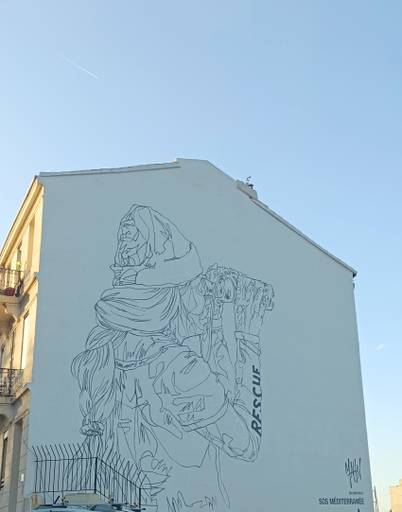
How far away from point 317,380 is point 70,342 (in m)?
9.01

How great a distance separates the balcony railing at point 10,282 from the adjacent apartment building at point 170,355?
0.22 ft

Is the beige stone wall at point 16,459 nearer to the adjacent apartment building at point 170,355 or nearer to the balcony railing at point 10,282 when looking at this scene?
the adjacent apartment building at point 170,355

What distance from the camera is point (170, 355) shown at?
21.8m

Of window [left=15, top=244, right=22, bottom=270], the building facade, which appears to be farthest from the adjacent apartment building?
the building facade

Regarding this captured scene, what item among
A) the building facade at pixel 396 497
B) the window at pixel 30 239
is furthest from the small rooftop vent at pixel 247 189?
the building facade at pixel 396 497

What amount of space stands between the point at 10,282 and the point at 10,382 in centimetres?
334

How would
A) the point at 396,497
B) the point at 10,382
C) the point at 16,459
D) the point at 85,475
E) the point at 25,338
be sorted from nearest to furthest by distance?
the point at 85,475
the point at 16,459
the point at 10,382
the point at 25,338
the point at 396,497

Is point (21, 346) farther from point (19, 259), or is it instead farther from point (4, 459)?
point (19, 259)

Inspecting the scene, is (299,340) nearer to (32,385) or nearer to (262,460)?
(262,460)

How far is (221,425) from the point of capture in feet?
71.6

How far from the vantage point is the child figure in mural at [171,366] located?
20.2 meters

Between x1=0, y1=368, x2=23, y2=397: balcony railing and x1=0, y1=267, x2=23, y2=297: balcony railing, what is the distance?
2351 mm

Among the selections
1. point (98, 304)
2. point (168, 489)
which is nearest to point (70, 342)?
point (98, 304)

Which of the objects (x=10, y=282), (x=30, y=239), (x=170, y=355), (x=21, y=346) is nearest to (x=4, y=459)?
(x=21, y=346)
